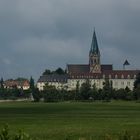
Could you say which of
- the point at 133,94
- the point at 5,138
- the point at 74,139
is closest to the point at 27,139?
the point at 5,138

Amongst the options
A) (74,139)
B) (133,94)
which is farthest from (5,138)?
(133,94)

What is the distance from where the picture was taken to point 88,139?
1198 inches

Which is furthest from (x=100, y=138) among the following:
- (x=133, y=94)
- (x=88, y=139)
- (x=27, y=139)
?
(x=133, y=94)

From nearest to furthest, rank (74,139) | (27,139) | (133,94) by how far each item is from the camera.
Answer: (27,139), (74,139), (133,94)

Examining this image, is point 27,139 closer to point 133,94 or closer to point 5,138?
point 5,138

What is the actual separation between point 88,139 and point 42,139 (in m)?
2.54

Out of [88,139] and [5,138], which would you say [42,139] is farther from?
[5,138]

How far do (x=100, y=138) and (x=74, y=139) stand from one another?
212 cm

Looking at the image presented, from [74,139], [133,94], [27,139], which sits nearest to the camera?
[27,139]

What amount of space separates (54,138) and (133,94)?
16798 cm

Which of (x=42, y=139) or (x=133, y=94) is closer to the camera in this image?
(x=42, y=139)

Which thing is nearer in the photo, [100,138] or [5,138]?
[5,138]

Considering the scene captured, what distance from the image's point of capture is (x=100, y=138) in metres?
31.9

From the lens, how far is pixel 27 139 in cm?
797
